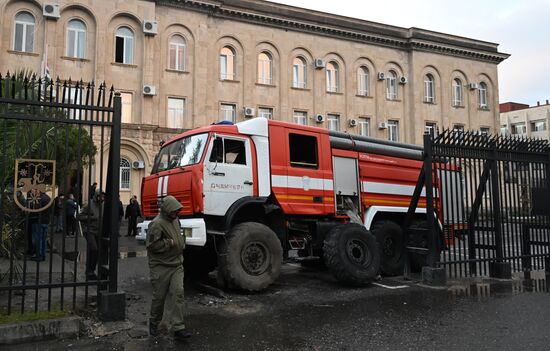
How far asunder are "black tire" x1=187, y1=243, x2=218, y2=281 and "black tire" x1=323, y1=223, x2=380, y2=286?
244 cm

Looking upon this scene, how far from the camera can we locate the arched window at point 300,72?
32094 millimetres

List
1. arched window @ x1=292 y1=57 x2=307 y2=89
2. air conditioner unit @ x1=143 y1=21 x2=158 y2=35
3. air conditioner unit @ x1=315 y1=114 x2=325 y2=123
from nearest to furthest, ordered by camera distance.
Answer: air conditioner unit @ x1=143 y1=21 x2=158 y2=35
air conditioner unit @ x1=315 y1=114 x2=325 y2=123
arched window @ x1=292 y1=57 x2=307 y2=89

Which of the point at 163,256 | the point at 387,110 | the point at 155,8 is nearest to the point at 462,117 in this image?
the point at 387,110

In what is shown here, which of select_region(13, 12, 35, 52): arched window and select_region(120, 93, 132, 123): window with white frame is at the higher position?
select_region(13, 12, 35, 52): arched window

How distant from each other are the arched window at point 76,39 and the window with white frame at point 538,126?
67.9 metres

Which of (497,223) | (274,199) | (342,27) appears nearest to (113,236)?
(274,199)

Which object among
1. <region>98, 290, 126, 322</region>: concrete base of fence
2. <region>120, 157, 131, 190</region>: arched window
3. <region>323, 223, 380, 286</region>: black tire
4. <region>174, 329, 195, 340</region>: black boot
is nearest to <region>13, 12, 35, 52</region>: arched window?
<region>120, 157, 131, 190</region>: arched window

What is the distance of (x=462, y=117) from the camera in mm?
37844

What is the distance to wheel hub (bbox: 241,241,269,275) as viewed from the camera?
27.1 feet

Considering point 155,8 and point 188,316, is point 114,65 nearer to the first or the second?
point 155,8

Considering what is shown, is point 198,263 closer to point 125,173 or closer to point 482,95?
point 125,173

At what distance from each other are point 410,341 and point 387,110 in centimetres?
3073

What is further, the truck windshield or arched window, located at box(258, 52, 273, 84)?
arched window, located at box(258, 52, 273, 84)

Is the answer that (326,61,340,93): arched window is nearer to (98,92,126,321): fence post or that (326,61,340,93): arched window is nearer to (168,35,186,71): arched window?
(168,35,186,71): arched window
